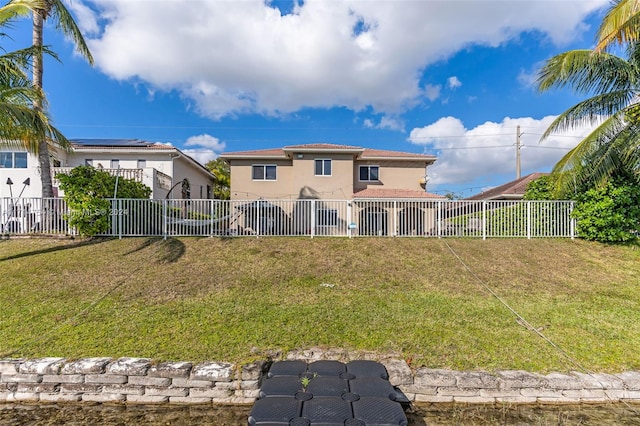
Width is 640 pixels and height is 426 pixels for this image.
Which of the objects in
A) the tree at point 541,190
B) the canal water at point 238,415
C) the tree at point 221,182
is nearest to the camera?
the canal water at point 238,415

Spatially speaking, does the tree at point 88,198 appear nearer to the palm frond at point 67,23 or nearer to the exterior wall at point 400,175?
the palm frond at point 67,23

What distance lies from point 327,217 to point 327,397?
9329mm

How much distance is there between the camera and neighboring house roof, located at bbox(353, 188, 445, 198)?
17000mm

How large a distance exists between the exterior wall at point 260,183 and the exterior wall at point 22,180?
9.85 meters

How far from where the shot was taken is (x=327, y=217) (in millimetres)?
12547

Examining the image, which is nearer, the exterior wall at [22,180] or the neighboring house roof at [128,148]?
the exterior wall at [22,180]

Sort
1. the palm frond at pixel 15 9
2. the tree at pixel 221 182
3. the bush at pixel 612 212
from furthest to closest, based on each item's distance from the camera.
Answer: the tree at pixel 221 182, the bush at pixel 612 212, the palm frond at pixel 15 9

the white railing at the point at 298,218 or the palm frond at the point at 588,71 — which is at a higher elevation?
the palm frond at the point at 588,71

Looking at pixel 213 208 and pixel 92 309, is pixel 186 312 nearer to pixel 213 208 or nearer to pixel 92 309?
pixel 92 309

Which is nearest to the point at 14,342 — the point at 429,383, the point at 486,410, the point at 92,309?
the point at 92,309

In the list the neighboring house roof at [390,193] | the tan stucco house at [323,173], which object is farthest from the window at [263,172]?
the neighboring house roof at [390,193]

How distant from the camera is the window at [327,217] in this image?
12.3 m

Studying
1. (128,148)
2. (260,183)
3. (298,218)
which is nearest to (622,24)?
(298,218)

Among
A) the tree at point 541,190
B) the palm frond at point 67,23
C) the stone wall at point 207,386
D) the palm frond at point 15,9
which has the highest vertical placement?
the palm frond at point 67,23
